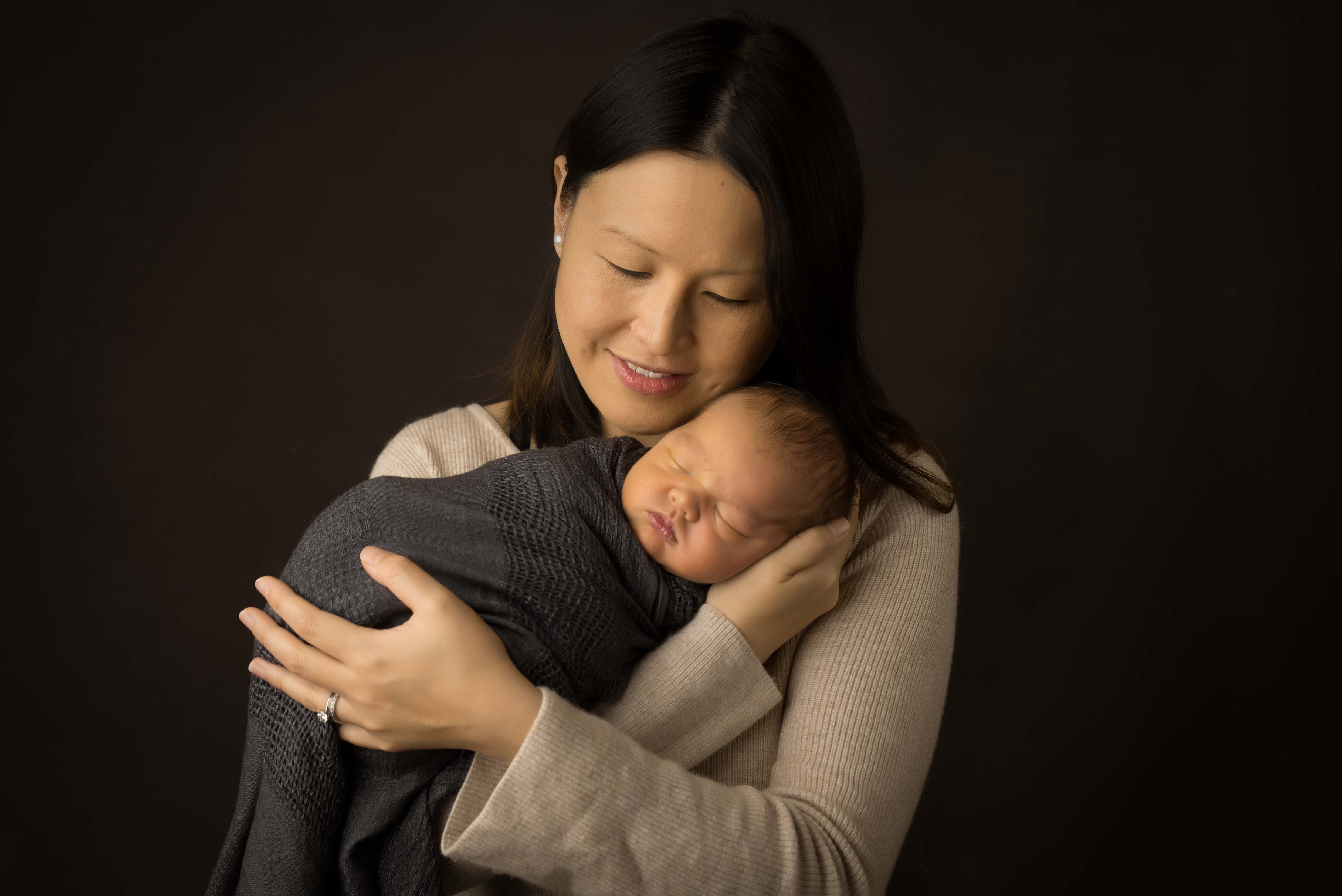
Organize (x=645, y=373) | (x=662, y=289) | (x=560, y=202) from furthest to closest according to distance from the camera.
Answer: (x=560, y=202) < (x=645, y=373) < (x=662, y=289)

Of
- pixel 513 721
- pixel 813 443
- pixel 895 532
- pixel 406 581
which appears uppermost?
pixel 813 443

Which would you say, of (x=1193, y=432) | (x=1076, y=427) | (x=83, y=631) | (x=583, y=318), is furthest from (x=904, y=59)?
(x=83, y=631)

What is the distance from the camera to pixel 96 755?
260 cm

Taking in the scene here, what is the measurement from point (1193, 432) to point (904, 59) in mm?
1227

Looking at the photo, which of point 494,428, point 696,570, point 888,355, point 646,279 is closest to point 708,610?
point 696,570

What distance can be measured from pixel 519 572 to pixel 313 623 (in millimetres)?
283

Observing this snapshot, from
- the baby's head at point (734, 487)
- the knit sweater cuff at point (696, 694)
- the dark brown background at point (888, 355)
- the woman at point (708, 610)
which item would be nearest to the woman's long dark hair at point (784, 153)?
the woman at point (708, 610)

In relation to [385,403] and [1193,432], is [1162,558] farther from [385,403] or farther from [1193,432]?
[385,403]

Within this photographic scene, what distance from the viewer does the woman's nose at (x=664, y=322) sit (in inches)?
61.4

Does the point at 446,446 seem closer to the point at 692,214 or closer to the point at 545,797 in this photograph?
the point at 692,214

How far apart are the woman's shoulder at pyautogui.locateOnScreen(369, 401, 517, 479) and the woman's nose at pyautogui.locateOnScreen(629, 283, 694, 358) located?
43cm

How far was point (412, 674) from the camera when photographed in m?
1.26

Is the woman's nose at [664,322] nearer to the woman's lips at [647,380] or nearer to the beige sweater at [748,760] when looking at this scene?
the woman's lips at [647,380]

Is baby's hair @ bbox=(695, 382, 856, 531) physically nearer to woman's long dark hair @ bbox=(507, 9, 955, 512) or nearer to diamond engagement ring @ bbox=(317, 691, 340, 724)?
woman's long dark hair @ bbox=(507, 9, 955, 512)
